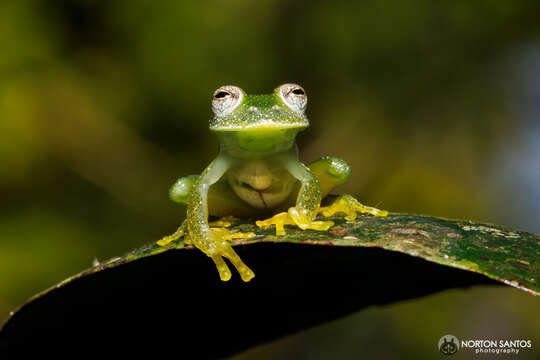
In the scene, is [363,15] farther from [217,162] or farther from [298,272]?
[298,272]

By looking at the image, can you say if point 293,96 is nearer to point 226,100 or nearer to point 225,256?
point 226,100

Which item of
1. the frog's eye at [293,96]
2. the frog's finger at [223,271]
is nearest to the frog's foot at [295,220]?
the frog's finger at [223,271]

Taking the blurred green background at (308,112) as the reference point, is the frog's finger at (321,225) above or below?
below

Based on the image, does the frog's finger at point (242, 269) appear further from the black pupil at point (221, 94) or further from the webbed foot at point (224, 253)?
the black pupil at point (221, 94)

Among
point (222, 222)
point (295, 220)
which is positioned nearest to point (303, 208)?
point (295, 220)

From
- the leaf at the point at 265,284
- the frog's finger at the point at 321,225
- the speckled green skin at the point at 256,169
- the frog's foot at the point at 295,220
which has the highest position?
the speckled green skin at the point at 256,169

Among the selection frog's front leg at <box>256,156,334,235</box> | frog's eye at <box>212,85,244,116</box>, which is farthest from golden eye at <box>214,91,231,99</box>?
frog's front leg at <box>256,156,334,235</box>

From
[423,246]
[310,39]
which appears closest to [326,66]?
[310,39]
